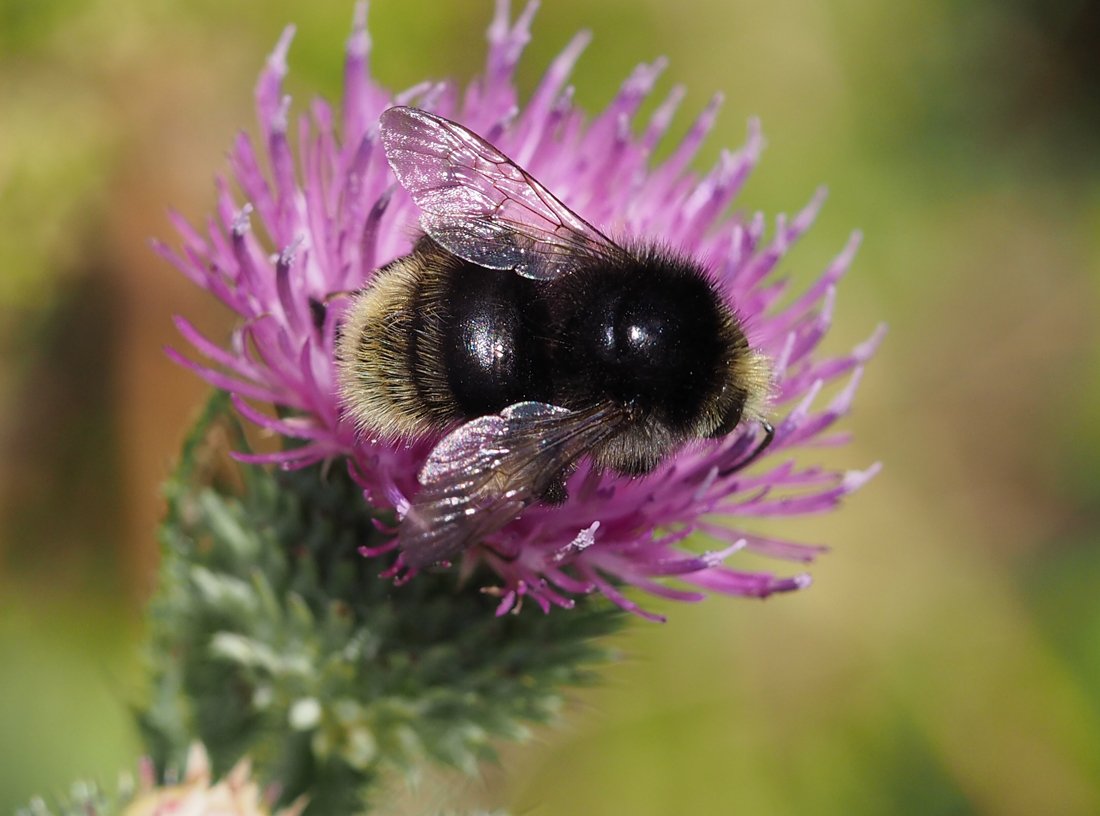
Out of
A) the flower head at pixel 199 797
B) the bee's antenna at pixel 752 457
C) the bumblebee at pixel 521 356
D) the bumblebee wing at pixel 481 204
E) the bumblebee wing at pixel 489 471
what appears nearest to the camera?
the bumblebee wing at pixel 489 471

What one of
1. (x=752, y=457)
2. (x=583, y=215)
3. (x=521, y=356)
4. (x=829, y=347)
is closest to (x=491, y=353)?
(x=521, y=356)

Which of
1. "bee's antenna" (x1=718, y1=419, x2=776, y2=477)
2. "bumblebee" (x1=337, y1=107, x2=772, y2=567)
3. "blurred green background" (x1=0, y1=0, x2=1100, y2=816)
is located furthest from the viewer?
"blurred green background" (x1=0, y1=0, x2=1100, y2=816)

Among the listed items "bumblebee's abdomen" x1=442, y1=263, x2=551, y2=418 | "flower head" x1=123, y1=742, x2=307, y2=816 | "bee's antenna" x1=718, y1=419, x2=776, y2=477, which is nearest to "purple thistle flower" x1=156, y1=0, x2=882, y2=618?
"bee's antenna" x1=718, y1=419, x2=776, y2=477

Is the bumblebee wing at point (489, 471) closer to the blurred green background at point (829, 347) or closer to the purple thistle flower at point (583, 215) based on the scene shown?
the purple thistle flower at point (583, 215)

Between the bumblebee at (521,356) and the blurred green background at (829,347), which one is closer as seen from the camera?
the bumblebee at (521,356)

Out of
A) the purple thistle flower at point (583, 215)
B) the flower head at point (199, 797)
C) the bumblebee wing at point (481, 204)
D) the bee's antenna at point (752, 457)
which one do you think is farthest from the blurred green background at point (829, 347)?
the bumblebee wing at point (481, 204)

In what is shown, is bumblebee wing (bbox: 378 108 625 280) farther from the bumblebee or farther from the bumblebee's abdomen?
the bumblebee's abdomen

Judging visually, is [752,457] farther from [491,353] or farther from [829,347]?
[829,347]
